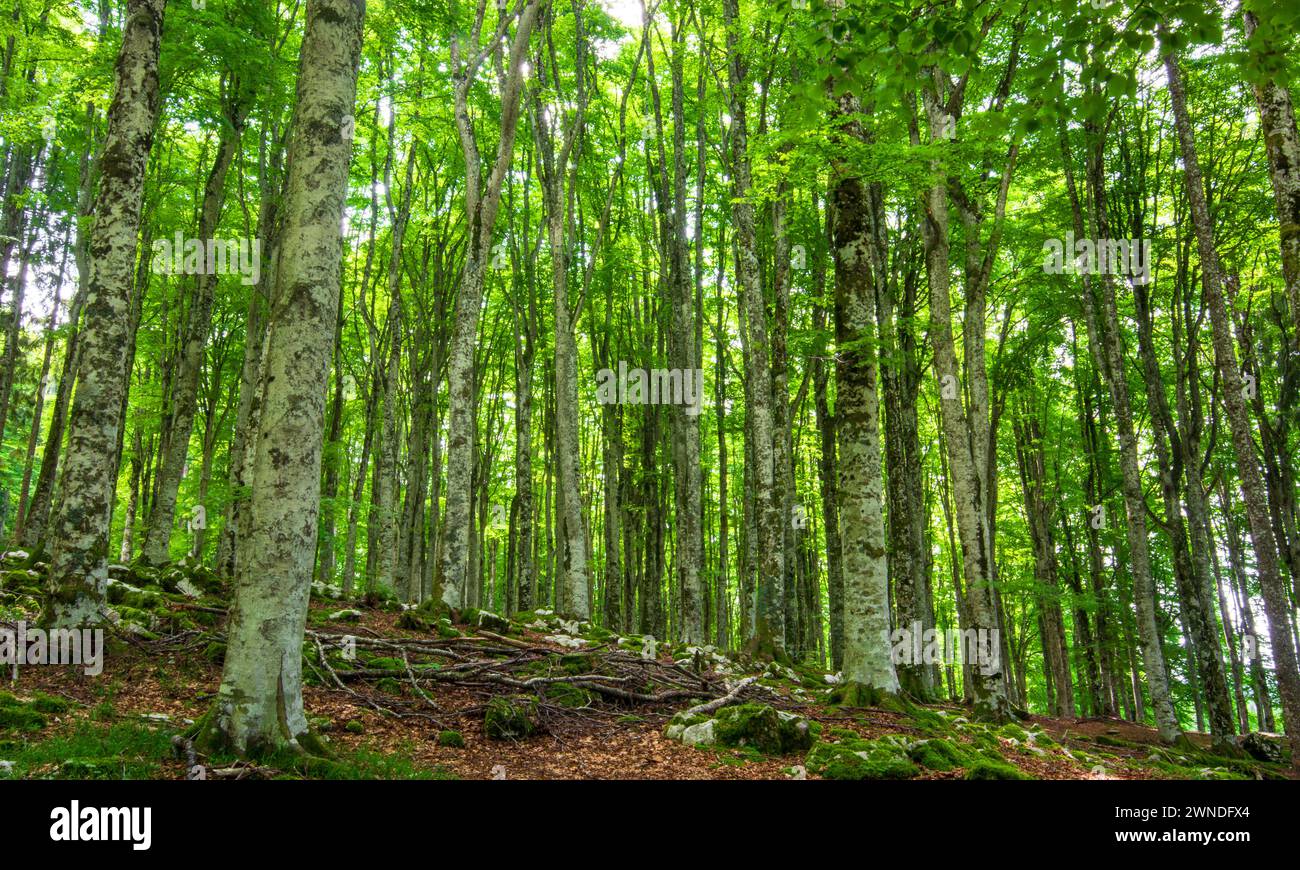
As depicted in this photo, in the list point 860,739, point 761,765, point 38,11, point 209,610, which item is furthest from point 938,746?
point 38,11

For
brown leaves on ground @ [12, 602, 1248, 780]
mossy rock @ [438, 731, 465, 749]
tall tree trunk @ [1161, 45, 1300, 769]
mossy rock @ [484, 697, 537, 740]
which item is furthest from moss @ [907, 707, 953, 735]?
mossy rock @ [438, 731, 465, 749]

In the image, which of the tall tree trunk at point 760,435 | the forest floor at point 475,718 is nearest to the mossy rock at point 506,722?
the forest floor at point 475,718

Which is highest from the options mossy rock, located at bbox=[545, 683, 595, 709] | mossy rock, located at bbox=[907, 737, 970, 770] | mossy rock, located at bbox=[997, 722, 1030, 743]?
mossy rock, located at bbox=[545, 683, 595, 709]

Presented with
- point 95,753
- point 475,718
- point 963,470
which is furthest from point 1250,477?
point 95,753

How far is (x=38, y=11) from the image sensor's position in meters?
13.0

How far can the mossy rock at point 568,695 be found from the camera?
7246mm

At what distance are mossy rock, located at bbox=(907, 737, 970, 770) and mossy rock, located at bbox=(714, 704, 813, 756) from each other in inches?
36.6

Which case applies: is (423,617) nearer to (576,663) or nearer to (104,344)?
(576,663)

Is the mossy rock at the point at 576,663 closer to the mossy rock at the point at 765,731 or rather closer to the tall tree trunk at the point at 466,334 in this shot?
the mossy rock at the point at 765,731

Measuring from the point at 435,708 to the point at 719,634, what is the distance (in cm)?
1356

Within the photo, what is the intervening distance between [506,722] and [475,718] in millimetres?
532

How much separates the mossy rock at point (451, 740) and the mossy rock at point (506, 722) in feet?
1.00

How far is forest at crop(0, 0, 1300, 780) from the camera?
4891 mm

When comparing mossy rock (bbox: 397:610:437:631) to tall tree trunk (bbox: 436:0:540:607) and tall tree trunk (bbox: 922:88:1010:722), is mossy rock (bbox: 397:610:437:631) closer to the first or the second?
tall tree trunk (bbox: 436:0:540:607)
